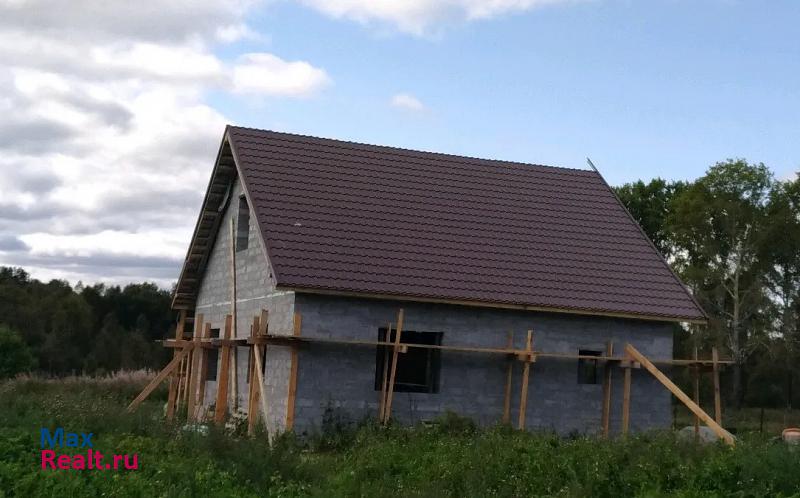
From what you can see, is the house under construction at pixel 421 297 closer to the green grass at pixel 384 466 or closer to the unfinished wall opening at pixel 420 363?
the unfinished wall opening at pixel 420 363

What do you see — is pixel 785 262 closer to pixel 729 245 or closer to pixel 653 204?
pixel 729 245

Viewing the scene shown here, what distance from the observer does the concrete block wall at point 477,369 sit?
63.0 feet

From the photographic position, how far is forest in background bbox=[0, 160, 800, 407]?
146ft

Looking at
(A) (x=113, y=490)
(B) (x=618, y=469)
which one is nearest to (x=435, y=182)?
(B) (x=618, y=469)

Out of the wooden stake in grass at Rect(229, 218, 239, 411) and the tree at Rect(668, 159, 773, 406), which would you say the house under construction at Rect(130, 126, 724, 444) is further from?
the tree at Rect(668, 159, 773, 406)

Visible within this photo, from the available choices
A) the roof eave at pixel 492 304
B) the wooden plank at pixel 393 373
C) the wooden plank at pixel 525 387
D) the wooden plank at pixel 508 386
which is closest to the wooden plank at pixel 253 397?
the roof eave at pixel 492 304

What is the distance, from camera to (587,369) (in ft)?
71.9

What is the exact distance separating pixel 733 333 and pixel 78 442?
120ft

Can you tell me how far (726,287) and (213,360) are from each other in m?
27.3

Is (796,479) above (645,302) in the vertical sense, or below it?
below

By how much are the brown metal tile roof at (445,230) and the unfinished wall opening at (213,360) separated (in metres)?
5.32

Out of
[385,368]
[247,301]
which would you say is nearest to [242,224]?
[247,301]

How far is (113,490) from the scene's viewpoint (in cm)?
1045

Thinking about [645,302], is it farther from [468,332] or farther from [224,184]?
[224,184]
